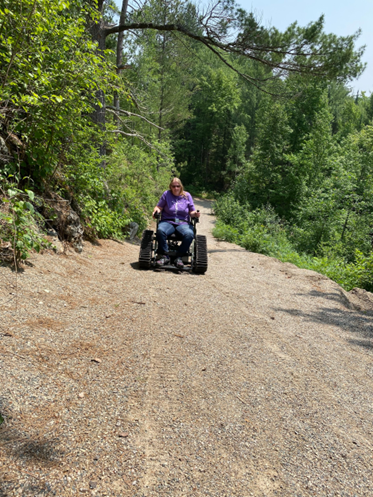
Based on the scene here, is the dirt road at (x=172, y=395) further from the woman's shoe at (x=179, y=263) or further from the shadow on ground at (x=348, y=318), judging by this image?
the woman's shoe at (x=179, y=263)

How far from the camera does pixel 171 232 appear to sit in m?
6.82

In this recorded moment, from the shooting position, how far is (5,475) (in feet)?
5.51

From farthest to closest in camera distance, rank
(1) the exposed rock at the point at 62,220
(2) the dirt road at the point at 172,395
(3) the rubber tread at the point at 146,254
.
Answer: (3) the rubber tread at the point at 146,254 → (1) the exposed rock at the point at 62,220 → (2) the dirt road at the point at 172,395

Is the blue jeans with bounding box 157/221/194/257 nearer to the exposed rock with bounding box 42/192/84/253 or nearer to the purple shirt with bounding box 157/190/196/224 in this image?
the purple shirt with bounding box 157/190/196/224

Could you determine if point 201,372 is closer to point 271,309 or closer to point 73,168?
point 271,309

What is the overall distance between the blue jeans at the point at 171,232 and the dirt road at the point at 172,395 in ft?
5.72

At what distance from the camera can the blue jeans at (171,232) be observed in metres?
6.69

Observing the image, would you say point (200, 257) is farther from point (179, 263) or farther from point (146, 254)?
point (146, 254)

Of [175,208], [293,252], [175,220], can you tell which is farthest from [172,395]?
[293,252]

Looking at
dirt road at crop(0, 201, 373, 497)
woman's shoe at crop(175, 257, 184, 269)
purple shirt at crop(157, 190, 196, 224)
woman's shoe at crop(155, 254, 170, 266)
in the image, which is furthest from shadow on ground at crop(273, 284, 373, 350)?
purple shirt at crop(157, 190, 196, 224)

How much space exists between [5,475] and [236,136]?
38.9 metres

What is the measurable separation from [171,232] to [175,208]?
1.90 ft

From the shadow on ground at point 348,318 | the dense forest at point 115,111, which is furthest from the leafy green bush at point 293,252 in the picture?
the shadow on ground at point 348,318

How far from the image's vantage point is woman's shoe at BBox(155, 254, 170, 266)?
667cm
